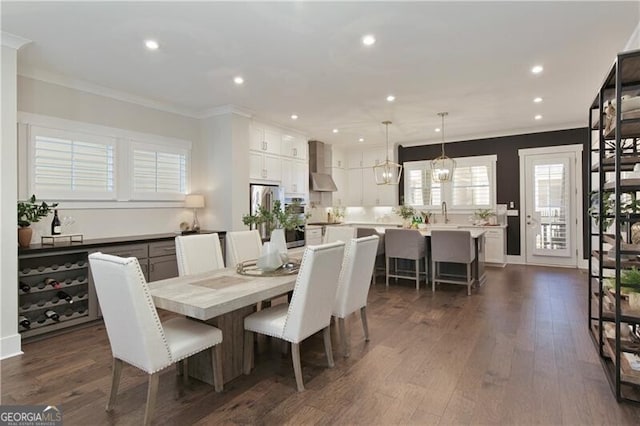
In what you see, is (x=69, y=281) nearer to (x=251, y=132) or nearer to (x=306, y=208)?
(x=251, y=132)

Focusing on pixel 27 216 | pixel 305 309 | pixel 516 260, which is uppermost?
pixel 27 216

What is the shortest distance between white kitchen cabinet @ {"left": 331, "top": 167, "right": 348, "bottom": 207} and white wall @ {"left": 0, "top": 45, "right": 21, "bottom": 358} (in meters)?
6.07

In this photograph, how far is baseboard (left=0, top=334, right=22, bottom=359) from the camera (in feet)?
9.78

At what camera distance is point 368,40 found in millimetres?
3135

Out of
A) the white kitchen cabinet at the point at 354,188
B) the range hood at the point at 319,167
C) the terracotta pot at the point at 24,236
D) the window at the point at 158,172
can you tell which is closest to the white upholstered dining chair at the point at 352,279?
the terracotta pot at the point at 24,236

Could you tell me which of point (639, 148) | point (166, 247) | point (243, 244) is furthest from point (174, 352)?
point (639, 148)

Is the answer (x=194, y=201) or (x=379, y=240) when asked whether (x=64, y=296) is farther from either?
(x=379, y=240)

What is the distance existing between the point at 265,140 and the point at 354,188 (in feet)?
11.0

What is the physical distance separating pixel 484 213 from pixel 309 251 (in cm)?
604

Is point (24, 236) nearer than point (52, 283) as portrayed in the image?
Yes

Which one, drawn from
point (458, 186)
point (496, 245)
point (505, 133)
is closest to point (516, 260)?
point (496, 245)

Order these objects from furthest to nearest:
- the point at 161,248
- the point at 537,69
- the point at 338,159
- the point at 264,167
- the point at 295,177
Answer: the point at 338,159
the point at 295,177
the point at 264,167
the point at 161,248
the point at 537,69

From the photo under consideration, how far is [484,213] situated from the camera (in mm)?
7199

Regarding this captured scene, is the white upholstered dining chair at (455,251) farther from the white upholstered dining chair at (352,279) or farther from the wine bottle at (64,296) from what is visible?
the wine bottle at (64,296)
